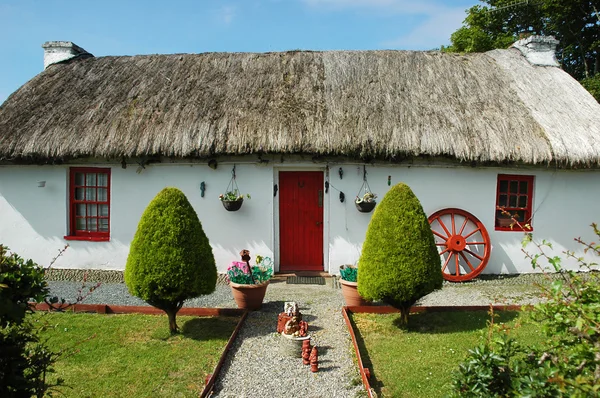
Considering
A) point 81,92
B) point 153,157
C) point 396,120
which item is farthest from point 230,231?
point 81,92

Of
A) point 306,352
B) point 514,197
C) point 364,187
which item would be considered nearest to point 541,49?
point 514,197

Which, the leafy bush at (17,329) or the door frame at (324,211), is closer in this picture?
the leafy bush at (17,329)

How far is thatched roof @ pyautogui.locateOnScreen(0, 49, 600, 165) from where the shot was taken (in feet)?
25.9

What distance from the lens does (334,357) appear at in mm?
4801

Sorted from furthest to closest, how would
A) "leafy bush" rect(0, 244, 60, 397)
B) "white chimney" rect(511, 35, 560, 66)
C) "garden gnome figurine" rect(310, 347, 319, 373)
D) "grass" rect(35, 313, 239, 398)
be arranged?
"white chimney" rect(511, 35, 560, 66)
"garden gnome figurine" rect(310, 347, 319, 373)
"grass" rect(35, 313, 239, 398)
"leafy bush" rect(0, 244, 60, 397)

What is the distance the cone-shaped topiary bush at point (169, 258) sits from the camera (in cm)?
497

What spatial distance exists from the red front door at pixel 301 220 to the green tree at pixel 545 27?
43.3 feet

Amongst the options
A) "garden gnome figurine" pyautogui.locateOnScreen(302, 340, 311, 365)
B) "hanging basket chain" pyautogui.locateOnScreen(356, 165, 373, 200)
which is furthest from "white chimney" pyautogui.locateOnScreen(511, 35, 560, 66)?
"garden gnome figurine" pyautogui.locateOnScreen(302, 340, 311, 365)

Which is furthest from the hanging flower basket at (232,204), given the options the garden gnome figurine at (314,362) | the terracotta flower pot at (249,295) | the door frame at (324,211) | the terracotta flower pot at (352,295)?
the garden gnome figurine at (314,362)

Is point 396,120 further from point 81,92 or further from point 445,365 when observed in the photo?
point 81,92

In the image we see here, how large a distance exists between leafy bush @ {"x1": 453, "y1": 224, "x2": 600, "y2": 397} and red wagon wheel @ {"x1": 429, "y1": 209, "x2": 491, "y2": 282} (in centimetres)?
552

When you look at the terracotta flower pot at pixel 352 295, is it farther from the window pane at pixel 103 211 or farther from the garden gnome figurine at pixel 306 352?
the window pane at pixel 103 211

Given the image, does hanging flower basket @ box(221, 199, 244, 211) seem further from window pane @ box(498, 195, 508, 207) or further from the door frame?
window pane @ box(498, 195, 508, 207)

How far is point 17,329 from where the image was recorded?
8.25ft
